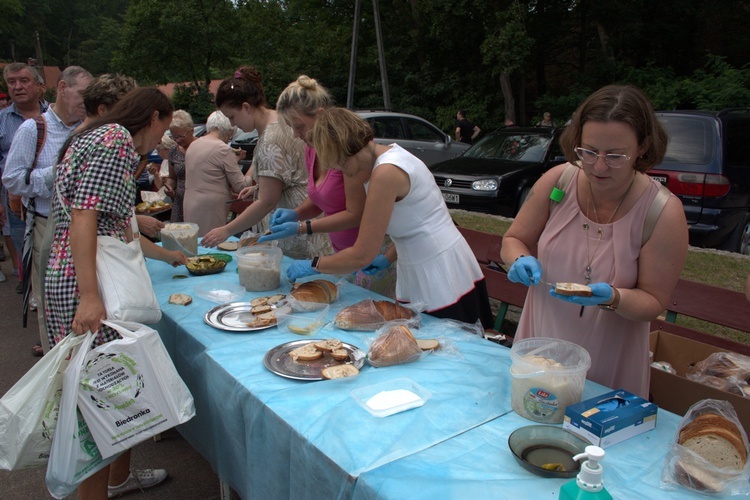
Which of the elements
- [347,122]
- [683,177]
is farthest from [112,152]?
[683,177]

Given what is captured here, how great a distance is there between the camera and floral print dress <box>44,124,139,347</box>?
1914 millimetres

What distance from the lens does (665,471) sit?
1294 millimetres

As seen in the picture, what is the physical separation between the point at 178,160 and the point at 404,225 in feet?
11.3

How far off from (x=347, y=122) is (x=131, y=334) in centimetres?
119

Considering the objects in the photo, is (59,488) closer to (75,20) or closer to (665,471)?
(665,471)

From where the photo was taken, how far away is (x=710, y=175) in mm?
5547

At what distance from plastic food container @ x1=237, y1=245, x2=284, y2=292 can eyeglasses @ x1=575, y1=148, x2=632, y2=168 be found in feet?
5.31

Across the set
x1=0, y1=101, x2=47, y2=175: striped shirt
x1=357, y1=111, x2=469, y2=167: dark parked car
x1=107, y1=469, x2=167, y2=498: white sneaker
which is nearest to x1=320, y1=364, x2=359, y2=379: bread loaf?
x1=107, y1=469, x2=167, y2=498: white sneaker

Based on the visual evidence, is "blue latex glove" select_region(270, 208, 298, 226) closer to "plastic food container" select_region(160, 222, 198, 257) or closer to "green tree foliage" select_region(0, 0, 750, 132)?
"plastic food container" select_region(160, 222, 198, 257)

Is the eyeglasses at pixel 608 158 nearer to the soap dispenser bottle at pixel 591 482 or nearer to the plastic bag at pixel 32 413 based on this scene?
the soap dispenser bottle at pixel 591 482

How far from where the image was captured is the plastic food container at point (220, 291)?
2.62 m

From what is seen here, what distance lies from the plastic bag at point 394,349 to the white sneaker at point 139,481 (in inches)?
58.0

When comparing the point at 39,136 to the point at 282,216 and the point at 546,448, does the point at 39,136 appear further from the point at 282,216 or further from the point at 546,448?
the point at 546,448

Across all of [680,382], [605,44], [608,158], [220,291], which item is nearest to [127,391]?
[220,291]
